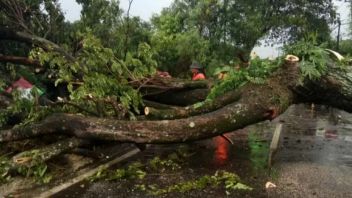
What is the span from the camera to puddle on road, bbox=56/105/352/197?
5320mm

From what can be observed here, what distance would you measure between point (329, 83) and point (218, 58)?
13.6 metres

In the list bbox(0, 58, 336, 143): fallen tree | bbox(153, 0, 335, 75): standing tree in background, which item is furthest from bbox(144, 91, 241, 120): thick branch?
bbox(153, 0, 335, 75): standing tree in background

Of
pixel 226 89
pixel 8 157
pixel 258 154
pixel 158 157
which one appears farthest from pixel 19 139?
pixel 258 154

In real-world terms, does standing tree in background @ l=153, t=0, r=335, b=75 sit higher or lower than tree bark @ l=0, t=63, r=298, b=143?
higher

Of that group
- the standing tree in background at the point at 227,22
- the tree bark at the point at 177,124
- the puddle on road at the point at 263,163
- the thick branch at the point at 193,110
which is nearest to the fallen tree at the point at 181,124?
the tree bark at the point at 177,124

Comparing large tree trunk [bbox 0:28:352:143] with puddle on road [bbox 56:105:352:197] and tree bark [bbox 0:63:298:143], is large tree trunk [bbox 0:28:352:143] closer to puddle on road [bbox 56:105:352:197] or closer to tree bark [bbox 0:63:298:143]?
tree bark [bbox 0:63:298:143]

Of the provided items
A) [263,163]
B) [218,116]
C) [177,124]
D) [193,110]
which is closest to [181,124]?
[177,124]

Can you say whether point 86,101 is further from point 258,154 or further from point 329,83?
point 329,83

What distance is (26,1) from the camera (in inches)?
443

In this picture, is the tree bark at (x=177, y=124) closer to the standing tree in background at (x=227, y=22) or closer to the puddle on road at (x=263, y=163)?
the puddle on road at (x=263, y=163)

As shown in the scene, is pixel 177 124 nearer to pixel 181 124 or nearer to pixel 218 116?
pixel 181 124

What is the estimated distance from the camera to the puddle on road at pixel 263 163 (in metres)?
5.32

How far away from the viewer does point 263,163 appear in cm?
670

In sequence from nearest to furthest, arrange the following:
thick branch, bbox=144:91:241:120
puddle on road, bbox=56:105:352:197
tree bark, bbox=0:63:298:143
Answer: puddle on road, bbox=56:105:352:197, tree bark, bbox=0:63:298:143, thick branch, bbox=144:91:241:120
